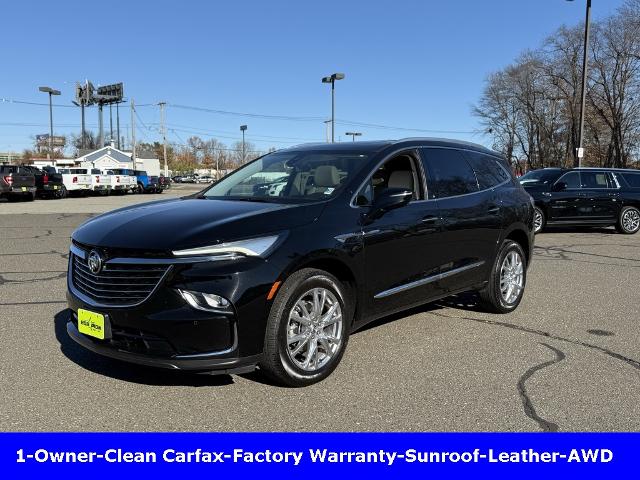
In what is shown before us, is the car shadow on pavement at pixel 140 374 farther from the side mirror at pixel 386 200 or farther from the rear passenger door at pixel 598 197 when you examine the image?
the rear passenger door at pixel 598 197

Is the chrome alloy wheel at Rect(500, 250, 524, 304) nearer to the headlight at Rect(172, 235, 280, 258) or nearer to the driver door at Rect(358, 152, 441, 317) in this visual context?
the driver door at Rect(358, 152, 441, 317)

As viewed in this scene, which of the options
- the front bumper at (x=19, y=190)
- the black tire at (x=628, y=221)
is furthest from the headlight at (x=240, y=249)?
the front bumper at (x=19, y=190)

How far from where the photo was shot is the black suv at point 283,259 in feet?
11.2

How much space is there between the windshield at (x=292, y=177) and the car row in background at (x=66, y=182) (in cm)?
2443

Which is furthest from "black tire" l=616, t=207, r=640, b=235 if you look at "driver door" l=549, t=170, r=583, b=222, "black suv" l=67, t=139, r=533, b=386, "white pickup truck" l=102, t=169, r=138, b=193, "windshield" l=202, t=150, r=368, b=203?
"white pickup truck" l=102, t=169, r=138, b=193

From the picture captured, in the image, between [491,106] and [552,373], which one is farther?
[491,106]

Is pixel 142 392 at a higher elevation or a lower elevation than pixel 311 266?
lower

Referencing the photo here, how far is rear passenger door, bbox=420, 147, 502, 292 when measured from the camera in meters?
5.11

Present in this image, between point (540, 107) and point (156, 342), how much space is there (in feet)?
194

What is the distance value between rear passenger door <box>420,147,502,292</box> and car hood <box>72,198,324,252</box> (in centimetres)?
151
